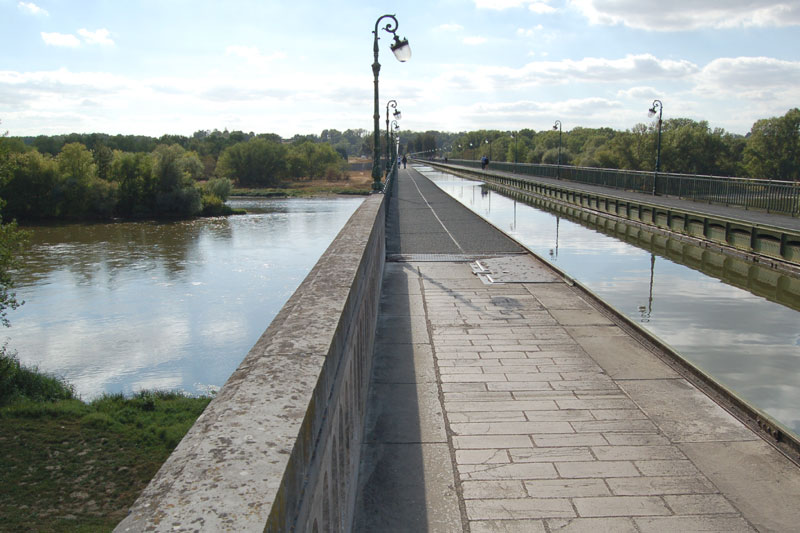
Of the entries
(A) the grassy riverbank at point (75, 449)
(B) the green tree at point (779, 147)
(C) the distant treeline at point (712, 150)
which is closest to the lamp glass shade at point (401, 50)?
(A) the grassy riverbank at point (75, 449)

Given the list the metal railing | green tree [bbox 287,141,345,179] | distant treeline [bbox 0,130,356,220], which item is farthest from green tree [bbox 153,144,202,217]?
green tree [bbox 287,141,345,179]

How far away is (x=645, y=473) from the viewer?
193 inches

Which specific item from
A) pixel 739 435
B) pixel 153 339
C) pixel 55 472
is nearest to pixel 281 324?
pixel 739 435

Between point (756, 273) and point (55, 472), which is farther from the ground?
point (756, 273)

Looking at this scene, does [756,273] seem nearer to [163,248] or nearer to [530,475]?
[530,475]

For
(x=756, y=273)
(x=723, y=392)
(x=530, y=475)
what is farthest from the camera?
(x=756, y=273)

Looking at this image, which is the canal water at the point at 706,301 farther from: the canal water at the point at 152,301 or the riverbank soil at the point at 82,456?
the canal water at the point at 152,301

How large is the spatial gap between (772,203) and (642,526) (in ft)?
78.1

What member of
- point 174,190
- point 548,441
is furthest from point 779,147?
point 548,441

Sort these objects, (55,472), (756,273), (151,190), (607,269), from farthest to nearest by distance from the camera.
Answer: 1. (151,190)
2. (607,269)
3. (756,273)
4. (55,472)

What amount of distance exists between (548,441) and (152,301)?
29141 mm

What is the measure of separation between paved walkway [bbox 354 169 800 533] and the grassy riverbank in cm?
853

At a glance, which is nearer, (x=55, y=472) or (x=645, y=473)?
(x=645, y=473)

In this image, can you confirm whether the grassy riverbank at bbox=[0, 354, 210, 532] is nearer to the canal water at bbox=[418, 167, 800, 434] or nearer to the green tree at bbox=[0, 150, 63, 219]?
the canal water at bbox=[418, 167, 800, 434]
